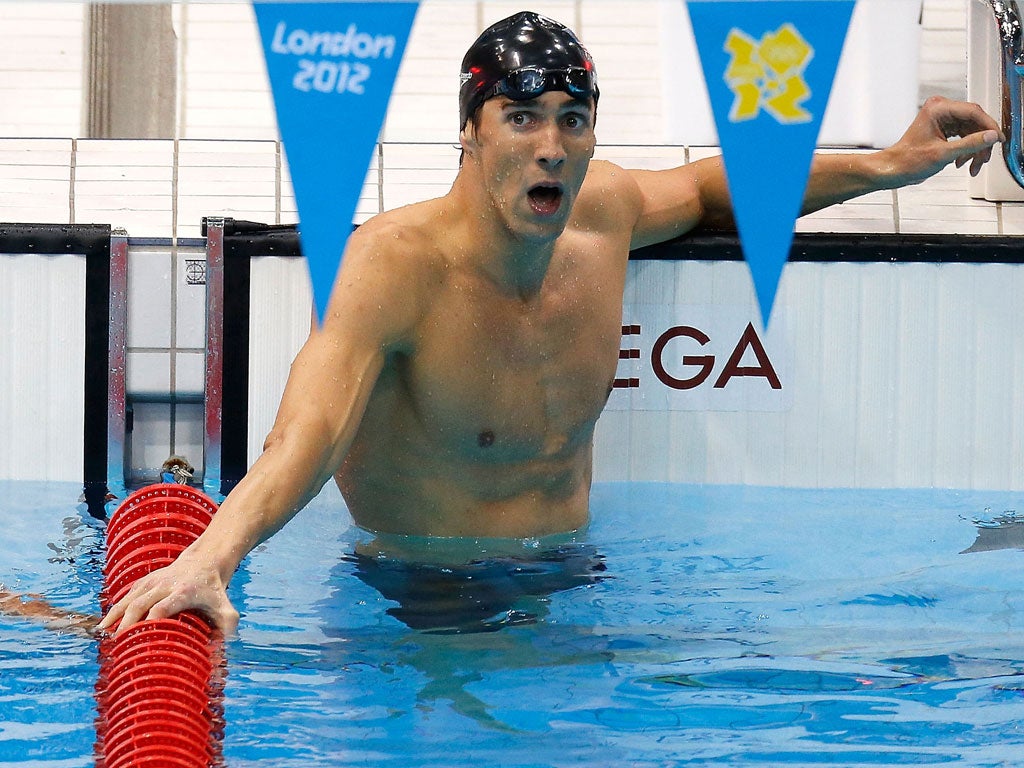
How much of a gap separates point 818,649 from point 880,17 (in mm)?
2774

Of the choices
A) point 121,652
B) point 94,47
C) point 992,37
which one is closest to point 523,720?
point 121,652

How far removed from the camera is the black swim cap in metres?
2.66

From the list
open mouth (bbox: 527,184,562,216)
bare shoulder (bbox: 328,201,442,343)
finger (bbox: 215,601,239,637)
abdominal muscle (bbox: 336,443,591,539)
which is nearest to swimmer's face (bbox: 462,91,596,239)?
open mouth (bbox: 527,184,562,216)

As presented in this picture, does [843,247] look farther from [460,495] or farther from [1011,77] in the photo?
[460,495]

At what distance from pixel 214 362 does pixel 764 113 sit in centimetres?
165

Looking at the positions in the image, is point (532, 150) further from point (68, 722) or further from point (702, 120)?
point (702, 120)

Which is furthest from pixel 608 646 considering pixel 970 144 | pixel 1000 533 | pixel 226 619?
pixel 970 144

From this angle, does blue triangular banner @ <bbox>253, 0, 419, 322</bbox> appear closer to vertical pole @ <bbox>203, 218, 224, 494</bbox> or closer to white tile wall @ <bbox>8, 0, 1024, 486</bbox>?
white tile wall @ <bbox>8, 0, 1024, 486</bbox>

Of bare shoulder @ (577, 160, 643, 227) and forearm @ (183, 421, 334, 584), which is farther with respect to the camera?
bare shoulder @ (577, 160, 643, 227)

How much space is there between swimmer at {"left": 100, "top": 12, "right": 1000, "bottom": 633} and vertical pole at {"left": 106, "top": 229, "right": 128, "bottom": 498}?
885 mm

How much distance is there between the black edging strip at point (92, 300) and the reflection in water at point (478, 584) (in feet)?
3.36

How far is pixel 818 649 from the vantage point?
2.52 meters

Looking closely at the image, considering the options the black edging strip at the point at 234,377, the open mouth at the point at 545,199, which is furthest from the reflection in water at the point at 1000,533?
the black edging strip at the point at 234,377

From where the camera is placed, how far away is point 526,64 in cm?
267
